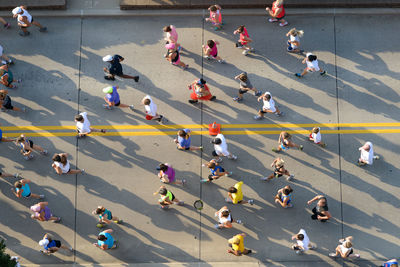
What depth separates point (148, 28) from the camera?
17.3 m

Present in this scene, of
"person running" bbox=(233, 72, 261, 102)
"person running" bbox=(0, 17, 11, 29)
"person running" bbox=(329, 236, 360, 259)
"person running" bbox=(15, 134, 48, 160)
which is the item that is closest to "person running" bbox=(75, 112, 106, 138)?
"person running" bbox=(15, 134, 48, 160)

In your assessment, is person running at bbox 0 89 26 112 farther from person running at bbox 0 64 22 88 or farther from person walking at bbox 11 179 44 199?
person walking at bbox 11 179 44 199

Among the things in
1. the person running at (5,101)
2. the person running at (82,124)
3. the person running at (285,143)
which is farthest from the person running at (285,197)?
the person running at (5,101)

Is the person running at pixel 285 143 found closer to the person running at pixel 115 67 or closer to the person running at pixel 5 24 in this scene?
the person running at pixel 115 67

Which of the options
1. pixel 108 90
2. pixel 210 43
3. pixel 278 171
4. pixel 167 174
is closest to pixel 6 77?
pixel 108 90

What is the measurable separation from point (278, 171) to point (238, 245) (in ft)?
8.27

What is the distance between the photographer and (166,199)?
15258 mm

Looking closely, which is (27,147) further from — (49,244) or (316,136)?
(316,136)

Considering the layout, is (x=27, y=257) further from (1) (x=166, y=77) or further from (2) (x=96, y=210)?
(1) (x=166, y=77)

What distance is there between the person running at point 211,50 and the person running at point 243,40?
77cm

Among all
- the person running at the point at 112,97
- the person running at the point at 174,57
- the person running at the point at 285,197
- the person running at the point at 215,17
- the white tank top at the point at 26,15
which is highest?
the person running at the point at 215,17

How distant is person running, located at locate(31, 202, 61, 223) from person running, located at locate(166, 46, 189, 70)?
234 inches

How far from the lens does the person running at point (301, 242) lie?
47.2 ft

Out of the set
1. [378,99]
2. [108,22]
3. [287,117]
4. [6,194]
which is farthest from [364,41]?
[6,194]
